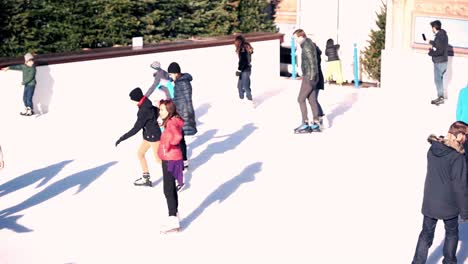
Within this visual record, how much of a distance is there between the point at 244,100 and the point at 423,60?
420cm

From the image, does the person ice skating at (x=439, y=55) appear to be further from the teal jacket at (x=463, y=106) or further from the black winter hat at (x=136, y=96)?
the black winter hat at (x=136, y=96)

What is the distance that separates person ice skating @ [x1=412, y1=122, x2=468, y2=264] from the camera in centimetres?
975

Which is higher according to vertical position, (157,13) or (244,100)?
(157,13)

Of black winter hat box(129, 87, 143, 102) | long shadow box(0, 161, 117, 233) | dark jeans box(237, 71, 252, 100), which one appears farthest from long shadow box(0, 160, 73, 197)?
dark jeans box(237, 71, 252, 100)

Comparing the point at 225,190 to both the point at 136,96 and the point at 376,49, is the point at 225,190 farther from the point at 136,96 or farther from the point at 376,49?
the point at 376,49

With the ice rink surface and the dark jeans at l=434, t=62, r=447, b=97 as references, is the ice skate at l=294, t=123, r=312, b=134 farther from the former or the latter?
the dark jeans at l=434, t=62, r=447, b=97

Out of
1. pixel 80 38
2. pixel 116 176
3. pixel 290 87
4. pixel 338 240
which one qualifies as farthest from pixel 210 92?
pixel 338 240

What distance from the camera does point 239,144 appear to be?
17.6 meters

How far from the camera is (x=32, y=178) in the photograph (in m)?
15.3

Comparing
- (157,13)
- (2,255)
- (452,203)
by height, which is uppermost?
(157,13)

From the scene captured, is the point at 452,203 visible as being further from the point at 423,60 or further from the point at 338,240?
the point at 423,60

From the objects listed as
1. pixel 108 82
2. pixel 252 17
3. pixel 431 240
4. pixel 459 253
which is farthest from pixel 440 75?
pixel 431 240

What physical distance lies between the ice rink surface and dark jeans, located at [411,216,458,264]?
825 mm

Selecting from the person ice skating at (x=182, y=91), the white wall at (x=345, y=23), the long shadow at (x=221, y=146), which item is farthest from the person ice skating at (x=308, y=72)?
the white wall at (x=345, y=23)
